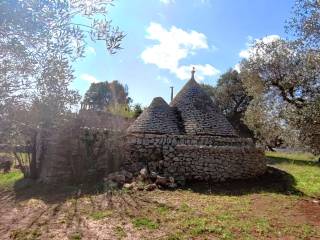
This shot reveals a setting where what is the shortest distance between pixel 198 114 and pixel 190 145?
2871mm

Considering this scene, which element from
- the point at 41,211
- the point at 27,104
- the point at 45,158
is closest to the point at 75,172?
the point at 45,158

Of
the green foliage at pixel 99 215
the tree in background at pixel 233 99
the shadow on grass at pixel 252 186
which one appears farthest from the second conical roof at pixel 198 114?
the tree in background at pixel 233 99

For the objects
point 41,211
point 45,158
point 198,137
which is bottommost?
point 41,211

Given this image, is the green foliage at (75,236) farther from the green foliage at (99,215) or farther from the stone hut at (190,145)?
the stone hut at (190,145)

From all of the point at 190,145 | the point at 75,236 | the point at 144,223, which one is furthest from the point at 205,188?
the point at 75,236

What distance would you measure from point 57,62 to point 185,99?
13933 mm

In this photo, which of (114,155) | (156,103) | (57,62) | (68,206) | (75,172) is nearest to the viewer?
(57,62)

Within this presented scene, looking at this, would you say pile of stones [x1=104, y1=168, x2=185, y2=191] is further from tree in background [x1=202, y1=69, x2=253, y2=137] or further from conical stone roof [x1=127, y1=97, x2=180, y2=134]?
tree in background [x1=202, y1=69, x2=253, y2=137]

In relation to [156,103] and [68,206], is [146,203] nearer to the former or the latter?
[68,206]

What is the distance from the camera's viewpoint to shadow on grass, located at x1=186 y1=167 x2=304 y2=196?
44.9 feet

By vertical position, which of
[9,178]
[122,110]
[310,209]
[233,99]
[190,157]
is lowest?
[9,178]

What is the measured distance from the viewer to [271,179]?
1603 centimetres

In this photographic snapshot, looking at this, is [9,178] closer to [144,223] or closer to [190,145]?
[190,145]

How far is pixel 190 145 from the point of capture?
50.3ft
